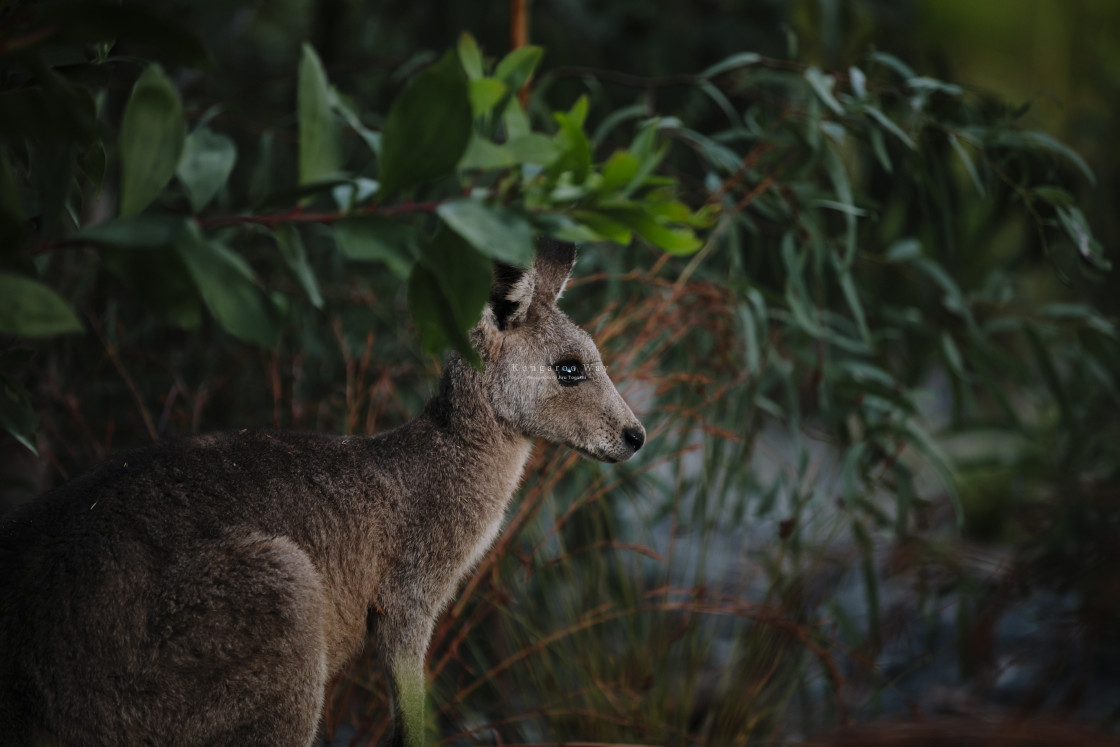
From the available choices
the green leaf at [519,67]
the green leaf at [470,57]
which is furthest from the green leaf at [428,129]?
the green leaf at [470,57]

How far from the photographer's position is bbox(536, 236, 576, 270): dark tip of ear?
75.5 inches

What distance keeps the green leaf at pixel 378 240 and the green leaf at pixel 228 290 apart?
12 centimetres

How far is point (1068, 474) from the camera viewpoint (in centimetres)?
355

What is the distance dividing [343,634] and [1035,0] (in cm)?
427

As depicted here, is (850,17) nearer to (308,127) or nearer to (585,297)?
(585,297)

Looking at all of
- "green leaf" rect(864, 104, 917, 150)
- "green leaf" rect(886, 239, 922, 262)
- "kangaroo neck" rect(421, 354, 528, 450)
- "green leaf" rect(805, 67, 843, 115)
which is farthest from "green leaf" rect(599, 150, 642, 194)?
"green leaf" rect(886, 239, 922, 262)

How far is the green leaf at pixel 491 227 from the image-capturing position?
1.09 m

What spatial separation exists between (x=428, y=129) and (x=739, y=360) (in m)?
2.43

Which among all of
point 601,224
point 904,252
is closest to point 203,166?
point 601,224

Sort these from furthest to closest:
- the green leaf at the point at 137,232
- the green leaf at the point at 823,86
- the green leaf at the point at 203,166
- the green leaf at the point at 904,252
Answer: the green leaf at the point at 904,252
the green leaf at the point at 823,86
the green leaf at the point at 203,166
the green leaf at the point at 137,232

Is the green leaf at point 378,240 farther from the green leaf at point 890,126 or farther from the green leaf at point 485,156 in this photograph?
the green leaf at point 890,126

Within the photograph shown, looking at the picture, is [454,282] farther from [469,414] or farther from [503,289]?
[469,414]

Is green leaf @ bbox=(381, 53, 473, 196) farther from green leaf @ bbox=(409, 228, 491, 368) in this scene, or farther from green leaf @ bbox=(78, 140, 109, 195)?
green leaf @ bbox=(78, 140, 109, 195)

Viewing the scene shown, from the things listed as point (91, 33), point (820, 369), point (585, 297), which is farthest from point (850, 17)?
point (91, 33)
